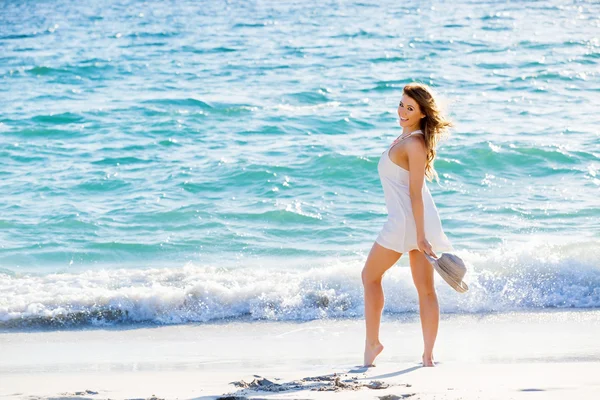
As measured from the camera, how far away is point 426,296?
504 cm

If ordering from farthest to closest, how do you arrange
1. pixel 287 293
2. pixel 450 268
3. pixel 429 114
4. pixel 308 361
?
pixel 287 293
pixel 308 361
pixel 429 114
pixel 450 268

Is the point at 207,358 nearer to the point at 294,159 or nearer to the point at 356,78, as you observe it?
the point at 294,159

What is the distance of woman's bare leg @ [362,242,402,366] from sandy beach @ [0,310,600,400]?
0.42ft

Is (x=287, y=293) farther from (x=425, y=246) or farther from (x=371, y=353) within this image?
(x=425, y=246)

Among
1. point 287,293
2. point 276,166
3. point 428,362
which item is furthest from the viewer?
point 276,166

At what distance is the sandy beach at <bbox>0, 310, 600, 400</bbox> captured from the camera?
441 centimetres

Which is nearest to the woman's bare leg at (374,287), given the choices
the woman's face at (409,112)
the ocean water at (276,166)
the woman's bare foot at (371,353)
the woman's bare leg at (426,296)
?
the woman's bare foot at (371,353)

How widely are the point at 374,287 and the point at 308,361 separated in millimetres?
796

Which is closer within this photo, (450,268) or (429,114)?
(450,268)

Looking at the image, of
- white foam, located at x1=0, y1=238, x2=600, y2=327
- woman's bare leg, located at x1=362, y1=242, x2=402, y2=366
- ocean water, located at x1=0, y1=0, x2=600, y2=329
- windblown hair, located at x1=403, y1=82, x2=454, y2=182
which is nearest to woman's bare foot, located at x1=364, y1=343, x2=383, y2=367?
woman's bare leg, located at x1=362, y1=242, x2=402, y2=366

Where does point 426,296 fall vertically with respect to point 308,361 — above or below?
above

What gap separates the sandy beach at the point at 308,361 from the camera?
4410 millimetres

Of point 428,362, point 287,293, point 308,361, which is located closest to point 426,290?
point 428,362

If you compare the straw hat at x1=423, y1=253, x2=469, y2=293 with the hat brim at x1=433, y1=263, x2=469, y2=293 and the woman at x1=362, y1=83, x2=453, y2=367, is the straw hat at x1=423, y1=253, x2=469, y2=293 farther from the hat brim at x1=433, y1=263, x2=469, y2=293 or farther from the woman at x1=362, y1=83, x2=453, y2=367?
the woman at x1=362, y1=83, x2=453, y2=367
